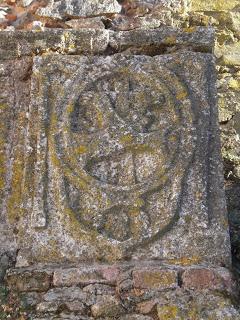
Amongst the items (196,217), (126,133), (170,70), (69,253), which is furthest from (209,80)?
(69,253)

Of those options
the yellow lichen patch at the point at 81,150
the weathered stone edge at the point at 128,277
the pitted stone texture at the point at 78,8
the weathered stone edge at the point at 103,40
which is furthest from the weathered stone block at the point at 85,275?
the pitted stone texture at the point at 78,8

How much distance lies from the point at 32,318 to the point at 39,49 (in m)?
1.59

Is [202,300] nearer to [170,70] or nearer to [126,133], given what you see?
[126,133]

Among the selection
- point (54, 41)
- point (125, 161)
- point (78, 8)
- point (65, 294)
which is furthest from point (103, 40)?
point (65, 294)

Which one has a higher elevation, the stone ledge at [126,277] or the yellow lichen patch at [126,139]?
the yellow lichen patch at [126,139]

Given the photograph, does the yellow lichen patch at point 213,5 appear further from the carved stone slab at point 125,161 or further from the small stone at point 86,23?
the carved stone slab at point 125,161

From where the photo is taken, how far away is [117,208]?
2.65m

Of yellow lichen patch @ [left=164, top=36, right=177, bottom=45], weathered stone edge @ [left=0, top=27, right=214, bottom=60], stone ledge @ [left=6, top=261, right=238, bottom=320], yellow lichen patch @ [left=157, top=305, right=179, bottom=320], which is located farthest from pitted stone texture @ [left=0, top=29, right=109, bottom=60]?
yellow lichen patch @ [left=157, top=305, right=179, bottom=320]

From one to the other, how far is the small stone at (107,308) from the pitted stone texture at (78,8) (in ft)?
7.76

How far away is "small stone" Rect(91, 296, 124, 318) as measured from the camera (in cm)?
233

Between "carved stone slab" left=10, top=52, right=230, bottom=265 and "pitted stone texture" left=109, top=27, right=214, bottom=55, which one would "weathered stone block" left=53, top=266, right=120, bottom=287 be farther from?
"pitted stone texture" left=109, top=27, right=214, bottom=55

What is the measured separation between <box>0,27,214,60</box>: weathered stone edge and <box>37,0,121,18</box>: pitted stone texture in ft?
2.72

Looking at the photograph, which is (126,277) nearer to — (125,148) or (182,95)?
(125,148)

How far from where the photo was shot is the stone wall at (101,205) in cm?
239
